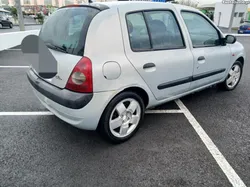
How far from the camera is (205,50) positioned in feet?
10.7

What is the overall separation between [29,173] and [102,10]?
1903mm

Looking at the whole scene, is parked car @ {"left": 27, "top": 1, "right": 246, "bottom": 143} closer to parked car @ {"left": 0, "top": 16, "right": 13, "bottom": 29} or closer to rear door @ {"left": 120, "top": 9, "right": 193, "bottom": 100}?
rear door @ {"left": 120, "top": 9, "right": 193, "bottom": 100}

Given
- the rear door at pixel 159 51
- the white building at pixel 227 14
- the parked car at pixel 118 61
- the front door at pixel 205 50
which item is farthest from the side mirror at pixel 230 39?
the white building at pixel 227 14

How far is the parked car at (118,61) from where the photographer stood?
2178mm

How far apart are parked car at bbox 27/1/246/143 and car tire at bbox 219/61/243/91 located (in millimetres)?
1179

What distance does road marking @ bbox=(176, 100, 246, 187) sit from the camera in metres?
2.09

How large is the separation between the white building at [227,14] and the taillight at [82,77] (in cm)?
3689

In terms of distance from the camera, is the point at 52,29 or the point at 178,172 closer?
the point at 178,172

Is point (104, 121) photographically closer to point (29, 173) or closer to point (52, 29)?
point (29, 173)

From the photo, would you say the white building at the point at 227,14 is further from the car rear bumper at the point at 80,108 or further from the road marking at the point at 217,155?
the car rear bumper at the point at 80,108

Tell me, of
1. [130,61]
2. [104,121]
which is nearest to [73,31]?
[130,61]

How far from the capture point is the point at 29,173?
7.04 feet

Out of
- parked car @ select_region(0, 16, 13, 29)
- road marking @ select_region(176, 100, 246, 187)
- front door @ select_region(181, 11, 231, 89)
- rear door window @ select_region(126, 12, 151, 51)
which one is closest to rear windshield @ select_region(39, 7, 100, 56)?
rear door window @ select_region(126, 12, 151, 51)

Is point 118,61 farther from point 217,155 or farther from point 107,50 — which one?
point 217,155
